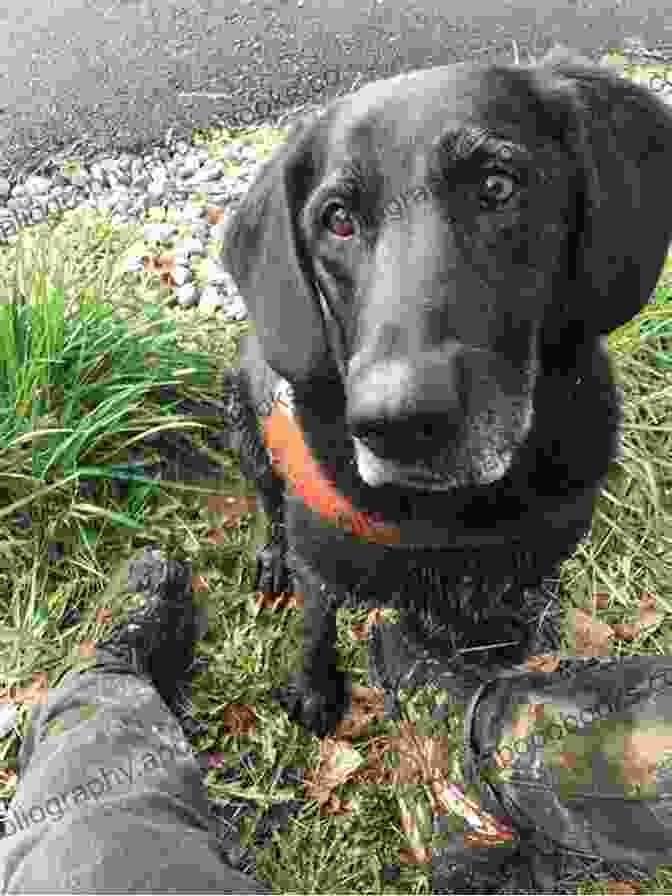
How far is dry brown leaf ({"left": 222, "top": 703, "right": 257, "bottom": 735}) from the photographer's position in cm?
271

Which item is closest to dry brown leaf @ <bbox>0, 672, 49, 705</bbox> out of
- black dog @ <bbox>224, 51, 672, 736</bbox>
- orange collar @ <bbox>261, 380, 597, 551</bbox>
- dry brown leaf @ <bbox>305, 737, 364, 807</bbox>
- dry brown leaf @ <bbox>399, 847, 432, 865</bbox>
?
dry brown leaf @ <bbox>305, 737, 364, 807</bbox>

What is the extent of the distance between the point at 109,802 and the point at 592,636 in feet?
5.35

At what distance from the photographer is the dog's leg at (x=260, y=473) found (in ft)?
9.06

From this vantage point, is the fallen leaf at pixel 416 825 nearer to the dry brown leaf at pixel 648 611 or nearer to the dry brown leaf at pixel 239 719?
the dry brown leaf at pixel 239 719

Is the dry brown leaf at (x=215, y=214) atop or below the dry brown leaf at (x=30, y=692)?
atop

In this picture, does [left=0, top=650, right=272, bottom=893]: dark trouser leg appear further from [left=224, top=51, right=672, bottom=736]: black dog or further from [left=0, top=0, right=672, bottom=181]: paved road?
[left=0, top=0, right=672, bottom=181]: paved road

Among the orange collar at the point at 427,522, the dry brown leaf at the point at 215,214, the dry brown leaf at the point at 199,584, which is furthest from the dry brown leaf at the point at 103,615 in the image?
the dry brown leaf at the point at 215,214

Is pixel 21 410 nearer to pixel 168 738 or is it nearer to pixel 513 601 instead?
pixel 168 738

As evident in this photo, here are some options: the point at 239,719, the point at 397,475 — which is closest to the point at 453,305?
the point at 397,475

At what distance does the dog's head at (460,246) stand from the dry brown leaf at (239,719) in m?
1.19

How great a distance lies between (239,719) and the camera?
2.73m

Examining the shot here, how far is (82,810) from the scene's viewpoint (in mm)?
1849

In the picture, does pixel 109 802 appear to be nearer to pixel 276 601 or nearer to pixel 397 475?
pixel 397 475

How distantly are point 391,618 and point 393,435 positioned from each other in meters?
1.16
